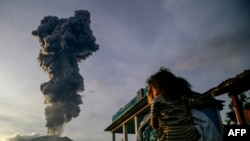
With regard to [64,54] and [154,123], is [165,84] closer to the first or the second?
[154,123]

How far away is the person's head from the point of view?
247 cm

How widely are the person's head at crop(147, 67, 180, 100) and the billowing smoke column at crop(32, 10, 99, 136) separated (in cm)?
5015

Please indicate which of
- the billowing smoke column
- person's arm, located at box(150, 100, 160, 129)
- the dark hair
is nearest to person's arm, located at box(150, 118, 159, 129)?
person's arm, located at box(150, 100, 160, 129)

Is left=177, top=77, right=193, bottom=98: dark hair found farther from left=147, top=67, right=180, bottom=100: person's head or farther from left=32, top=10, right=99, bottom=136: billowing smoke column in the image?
left=32, top=10, right=99, bottom=136: billowing smoke column

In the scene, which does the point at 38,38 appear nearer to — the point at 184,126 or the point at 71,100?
the point at 71,100

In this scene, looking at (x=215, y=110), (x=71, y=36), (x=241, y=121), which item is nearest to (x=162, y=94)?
(x=241, y=121)

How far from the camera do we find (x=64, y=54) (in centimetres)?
5394

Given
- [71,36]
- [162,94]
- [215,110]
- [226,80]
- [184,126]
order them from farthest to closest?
[71,36] → [215,110] → [226,80] → [162,94] → [184,126]

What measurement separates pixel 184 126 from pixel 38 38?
56.9 m

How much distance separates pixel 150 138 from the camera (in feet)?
7.73

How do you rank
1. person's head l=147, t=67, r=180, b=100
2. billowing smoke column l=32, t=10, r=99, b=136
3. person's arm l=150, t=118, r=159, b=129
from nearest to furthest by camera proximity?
person's arm l=150, t=118, r=159, b=129 → person's head l=147, t=67, r=180, b=100 → billowing smoke column l=32, t=10, r=99, b=136

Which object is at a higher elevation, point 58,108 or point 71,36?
point 71,36

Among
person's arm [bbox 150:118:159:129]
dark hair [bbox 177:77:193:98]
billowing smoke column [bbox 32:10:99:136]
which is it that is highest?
billowing smoke column [bbox 32:10:99:136]

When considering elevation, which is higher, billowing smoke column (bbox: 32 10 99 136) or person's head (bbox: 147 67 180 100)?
billowing smoke column (bbox: 32 10 99 136)
